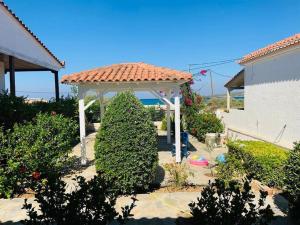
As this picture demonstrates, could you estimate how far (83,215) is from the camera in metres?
3.08

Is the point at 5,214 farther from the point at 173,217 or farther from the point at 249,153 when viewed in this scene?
the point at 249,153

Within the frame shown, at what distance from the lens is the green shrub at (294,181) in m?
5.38

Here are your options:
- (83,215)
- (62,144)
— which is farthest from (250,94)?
(83,215)

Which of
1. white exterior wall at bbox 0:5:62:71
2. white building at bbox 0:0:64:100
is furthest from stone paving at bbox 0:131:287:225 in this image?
white exterior wall at bbox 0:5:62:71

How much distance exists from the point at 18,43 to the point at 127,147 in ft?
27.9

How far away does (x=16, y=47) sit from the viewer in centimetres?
1286

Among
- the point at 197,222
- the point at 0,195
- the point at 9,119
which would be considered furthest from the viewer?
the point at 9,119

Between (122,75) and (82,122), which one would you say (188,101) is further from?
(82,122)

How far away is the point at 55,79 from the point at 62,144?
35.0ft

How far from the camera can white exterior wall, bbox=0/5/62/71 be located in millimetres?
11516

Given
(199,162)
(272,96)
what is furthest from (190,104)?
(199,162)

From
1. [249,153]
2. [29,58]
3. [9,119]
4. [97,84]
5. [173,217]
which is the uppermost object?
[29,58]

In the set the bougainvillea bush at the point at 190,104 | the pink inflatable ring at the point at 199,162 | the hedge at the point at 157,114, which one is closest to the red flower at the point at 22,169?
the pink inflatable ring at the point at 199,162

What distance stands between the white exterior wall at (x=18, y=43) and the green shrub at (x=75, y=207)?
9.33 metres
